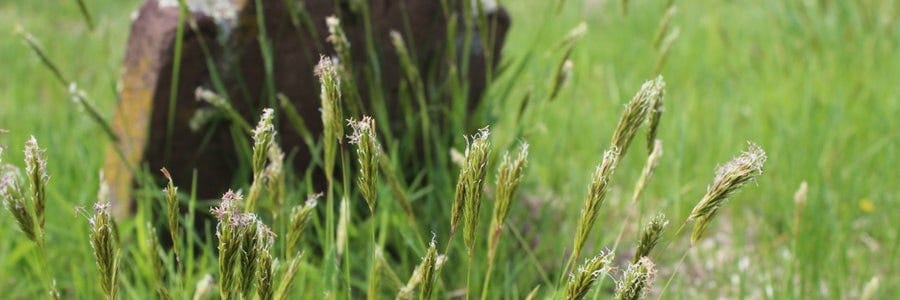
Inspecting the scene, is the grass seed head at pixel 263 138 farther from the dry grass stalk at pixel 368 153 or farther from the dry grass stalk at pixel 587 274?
the dry grass stalk at pixel 587 274

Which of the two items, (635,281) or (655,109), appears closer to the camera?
(635,281)

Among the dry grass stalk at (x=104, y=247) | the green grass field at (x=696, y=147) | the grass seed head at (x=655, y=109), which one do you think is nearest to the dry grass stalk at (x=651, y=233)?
the grass seed head at (x=655, y=109)

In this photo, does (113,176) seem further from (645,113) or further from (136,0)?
(136,0)

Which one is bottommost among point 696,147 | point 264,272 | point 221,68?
point 264,272

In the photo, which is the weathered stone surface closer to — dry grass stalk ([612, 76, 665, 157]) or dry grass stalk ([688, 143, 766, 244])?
dry grass stalk ([612, 76, 665, 157])

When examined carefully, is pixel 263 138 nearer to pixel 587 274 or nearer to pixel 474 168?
pixel 474 168

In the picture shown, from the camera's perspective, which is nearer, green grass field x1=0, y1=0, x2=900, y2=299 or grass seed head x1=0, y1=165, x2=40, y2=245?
grass seed head x1=0, y1=165, x2=40, y2=245

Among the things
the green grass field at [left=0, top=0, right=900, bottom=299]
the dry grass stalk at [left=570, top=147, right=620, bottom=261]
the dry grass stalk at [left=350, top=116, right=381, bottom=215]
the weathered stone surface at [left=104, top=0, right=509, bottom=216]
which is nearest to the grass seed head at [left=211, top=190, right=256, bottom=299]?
the dry grass stalk at [left=350, top=116, right=381, bottom=215]

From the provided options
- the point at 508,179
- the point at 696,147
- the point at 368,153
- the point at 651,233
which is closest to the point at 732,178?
the point at 651,233
